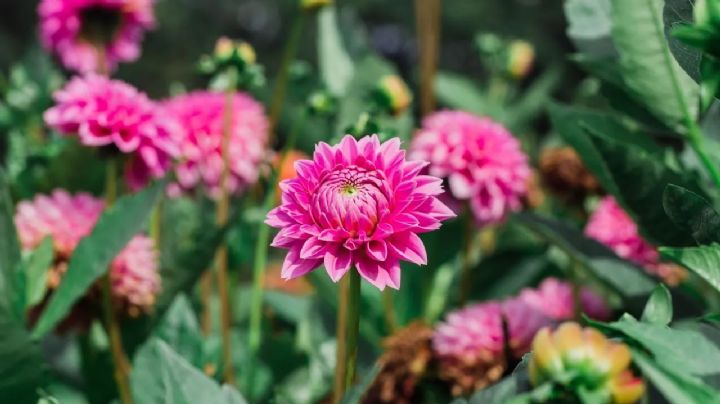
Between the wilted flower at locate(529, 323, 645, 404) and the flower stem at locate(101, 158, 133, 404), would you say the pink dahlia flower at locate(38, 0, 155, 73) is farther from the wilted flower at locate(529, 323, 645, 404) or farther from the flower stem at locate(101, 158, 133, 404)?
the wilted flower at locate(529, 323, 645, 404)

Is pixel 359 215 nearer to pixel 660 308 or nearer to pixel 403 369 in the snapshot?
pixel 660 308

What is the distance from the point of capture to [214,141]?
774mm

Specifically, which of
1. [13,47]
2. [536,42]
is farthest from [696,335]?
[13,47]

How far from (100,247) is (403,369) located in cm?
21

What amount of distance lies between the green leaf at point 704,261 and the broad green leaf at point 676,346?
4 centimetres

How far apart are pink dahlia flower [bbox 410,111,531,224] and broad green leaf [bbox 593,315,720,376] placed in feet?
1.14

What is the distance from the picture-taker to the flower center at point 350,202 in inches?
16.0

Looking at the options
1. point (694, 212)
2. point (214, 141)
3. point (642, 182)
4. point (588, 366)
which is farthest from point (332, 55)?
point (588, 366)

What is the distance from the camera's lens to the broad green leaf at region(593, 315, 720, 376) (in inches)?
14.1

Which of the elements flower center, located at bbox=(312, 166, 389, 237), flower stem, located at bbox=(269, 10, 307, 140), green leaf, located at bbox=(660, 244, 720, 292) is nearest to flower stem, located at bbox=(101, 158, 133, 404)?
flower stem, located at bbox=(269, 10, 307, 140)

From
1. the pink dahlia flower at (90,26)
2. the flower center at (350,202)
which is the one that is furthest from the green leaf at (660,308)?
the pink dahlia flower at (90,26)

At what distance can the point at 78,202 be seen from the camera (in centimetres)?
73

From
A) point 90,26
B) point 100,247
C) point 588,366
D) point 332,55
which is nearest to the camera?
point 588,366

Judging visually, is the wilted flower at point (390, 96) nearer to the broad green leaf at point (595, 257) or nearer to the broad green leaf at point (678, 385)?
the broad green leaf at point (595, 257)
